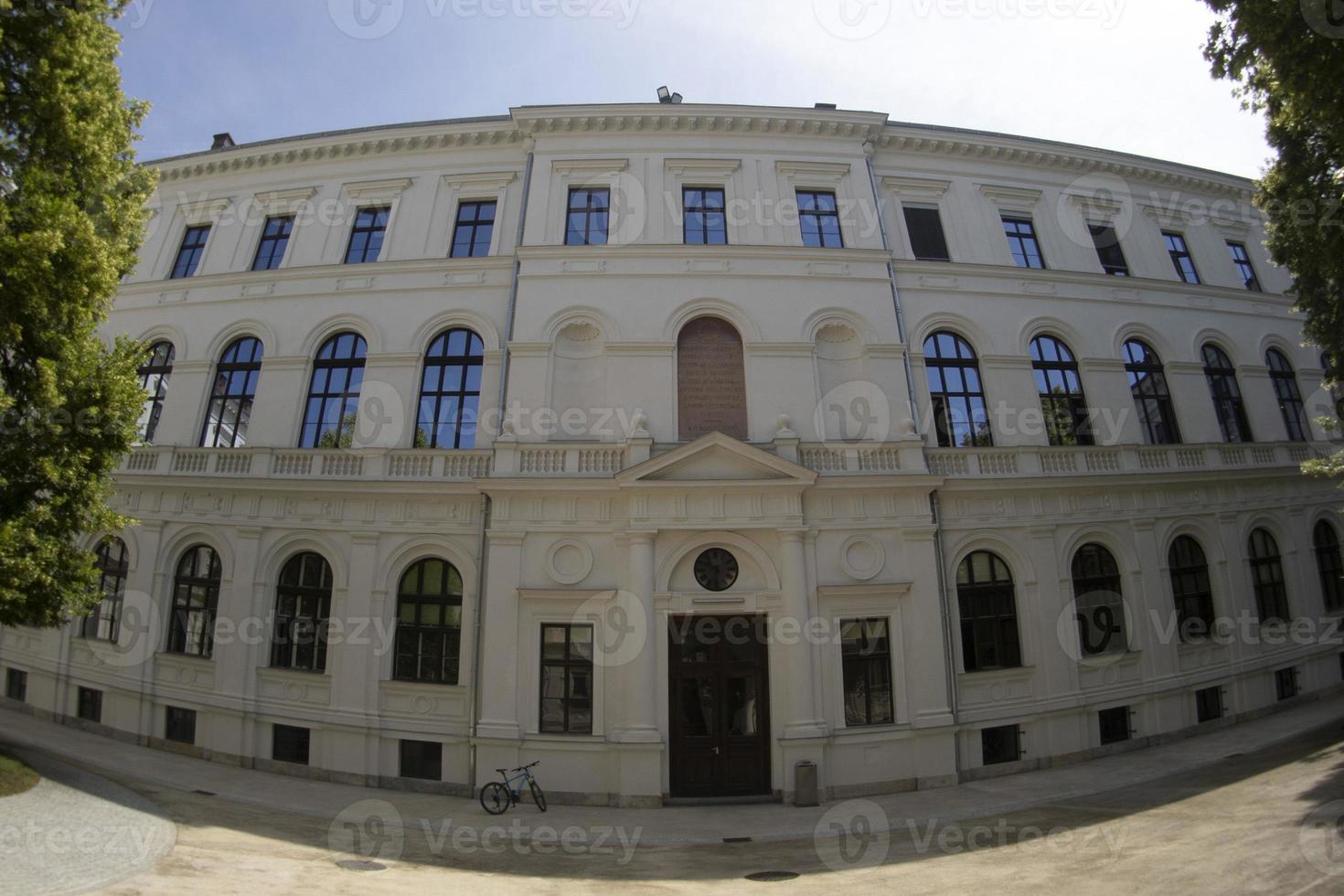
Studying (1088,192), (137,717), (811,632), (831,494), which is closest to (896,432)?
(831,494)

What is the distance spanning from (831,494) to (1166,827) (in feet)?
24.5

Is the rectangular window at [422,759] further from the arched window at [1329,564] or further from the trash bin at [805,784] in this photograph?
the arched window at [1329,564]

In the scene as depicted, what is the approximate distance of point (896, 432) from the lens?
14.6 meters

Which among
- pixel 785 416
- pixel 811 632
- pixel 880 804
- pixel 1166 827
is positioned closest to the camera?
pixel 1166 827

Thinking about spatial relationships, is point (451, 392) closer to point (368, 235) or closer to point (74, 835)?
point (368, 235)

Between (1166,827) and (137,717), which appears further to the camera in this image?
(137,717)

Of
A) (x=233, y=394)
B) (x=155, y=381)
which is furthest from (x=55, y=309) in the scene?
(x=155, y=381)

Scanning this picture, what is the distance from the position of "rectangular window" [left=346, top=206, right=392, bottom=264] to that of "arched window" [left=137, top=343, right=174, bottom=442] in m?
5.76

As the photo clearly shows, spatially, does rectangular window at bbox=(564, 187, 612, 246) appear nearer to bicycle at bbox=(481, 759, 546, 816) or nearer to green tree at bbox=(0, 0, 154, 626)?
green tree at bbox=(0, 0, 154, 626)

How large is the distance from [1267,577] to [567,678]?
1929 cm

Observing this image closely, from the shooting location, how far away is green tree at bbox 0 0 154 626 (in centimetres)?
874

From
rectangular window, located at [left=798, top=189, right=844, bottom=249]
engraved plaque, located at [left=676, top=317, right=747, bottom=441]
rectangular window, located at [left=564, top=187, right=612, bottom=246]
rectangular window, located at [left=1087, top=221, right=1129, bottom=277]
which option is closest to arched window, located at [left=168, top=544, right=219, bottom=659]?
rectangular window, located at [left=564, top=187, right=612, bottom=246]

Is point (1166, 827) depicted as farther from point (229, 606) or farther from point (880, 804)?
point (229, 606)

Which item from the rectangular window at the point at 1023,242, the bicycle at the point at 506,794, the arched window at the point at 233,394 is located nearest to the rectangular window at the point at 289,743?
the bicycle at the point at 506,794
